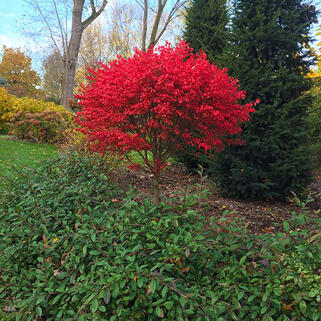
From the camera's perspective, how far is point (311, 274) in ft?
6.07

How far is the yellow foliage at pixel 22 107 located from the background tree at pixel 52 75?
17340 millimetres

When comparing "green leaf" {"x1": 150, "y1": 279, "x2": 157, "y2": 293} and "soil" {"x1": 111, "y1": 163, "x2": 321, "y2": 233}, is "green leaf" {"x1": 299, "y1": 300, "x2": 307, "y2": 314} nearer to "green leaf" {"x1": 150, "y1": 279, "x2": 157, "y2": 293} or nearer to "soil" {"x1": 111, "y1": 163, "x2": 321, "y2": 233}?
"green leaf" {"x1": 150, "y1": 279, "x2": 157, "y2": 293}

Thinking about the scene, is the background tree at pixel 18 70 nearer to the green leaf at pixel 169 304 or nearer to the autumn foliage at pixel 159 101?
the autumn foliage at pixel 159 101

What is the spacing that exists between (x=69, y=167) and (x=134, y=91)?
167 cm

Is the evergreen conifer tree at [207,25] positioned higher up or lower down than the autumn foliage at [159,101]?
higher up

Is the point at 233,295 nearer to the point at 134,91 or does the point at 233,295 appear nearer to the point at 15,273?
the point at 15,273

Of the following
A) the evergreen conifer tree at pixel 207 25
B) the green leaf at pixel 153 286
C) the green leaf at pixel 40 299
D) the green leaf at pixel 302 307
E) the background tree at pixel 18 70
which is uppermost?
the background tree at pixel 18 70


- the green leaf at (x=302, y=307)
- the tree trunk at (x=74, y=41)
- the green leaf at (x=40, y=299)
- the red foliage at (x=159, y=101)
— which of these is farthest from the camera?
the tree trunk at (x=74, y=41)

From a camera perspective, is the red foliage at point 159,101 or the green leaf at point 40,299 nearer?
the green leaf at point 40,299

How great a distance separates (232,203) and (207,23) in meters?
4.27

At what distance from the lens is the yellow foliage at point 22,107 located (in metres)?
10.6

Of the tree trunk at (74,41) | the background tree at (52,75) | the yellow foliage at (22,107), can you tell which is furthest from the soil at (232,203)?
the background tree at (52,75)

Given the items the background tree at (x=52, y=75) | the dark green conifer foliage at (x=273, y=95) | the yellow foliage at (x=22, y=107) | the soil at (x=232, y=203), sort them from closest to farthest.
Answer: the soil at (x=232, y=203)
the dark green conifer foliage at (x=273, y=95)
the yellow foliage at (x=22, y=107)
the background tree at (x=52, y=75)

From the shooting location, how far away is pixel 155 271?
6.85ft
